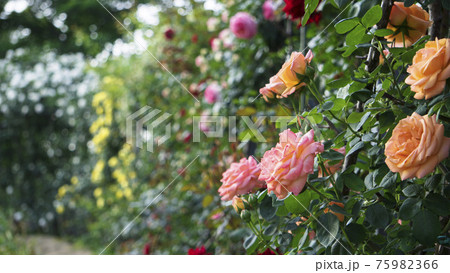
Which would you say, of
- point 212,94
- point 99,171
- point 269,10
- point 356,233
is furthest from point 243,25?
point 99,171

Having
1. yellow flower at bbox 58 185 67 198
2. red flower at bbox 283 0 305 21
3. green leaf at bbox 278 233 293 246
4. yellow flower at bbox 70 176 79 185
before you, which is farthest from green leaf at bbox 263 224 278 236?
yellow flower at bbox 58 185 67 198

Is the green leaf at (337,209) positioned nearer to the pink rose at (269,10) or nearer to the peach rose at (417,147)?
the peach rose at (417,147)

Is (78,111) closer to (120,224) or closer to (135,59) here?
(135,59)

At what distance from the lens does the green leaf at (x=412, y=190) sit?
1.42ft

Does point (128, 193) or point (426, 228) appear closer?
point (426, 228)

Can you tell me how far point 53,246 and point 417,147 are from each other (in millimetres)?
3223

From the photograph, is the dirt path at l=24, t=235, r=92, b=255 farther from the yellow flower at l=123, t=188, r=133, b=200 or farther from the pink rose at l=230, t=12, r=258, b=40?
the pink rose at l=230, t=12, r=258, b=40

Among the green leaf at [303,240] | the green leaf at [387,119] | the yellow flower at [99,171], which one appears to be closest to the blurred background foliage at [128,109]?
the yellow flower at [99,171]

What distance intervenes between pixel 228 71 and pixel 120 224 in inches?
45.7

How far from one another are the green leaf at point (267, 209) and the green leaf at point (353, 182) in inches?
3.5

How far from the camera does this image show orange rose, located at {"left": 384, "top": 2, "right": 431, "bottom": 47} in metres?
0.51

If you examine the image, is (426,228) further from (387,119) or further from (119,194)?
(119,194)

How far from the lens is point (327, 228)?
45 centimetres

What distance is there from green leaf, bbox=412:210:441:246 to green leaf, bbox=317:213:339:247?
7 centimetres
